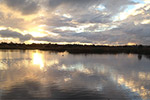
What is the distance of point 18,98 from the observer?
1103 cm

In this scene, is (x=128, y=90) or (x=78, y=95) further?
(x=128, y=90)

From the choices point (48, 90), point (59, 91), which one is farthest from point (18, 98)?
point (59, 91)

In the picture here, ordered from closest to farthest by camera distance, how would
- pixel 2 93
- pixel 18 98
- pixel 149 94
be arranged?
pixel 18 98, pixel 2 93, pixel 149 94

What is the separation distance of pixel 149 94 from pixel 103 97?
5.01m

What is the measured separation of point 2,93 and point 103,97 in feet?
31.2

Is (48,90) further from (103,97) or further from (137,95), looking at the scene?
(137,95)

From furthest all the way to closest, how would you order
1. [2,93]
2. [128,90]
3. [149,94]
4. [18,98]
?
[128,90] < [149,94] < [2,93] < [18,98]

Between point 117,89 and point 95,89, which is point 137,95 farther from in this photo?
point 95,89

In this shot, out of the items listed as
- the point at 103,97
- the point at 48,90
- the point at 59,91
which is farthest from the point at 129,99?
the point at 48,90

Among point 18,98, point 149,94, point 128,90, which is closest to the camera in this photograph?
point 18,98

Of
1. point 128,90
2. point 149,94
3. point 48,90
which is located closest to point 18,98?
point 48,90

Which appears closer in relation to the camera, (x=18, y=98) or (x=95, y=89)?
(x=18, y=98)

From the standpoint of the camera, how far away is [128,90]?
13.8m

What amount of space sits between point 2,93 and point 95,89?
936cm
